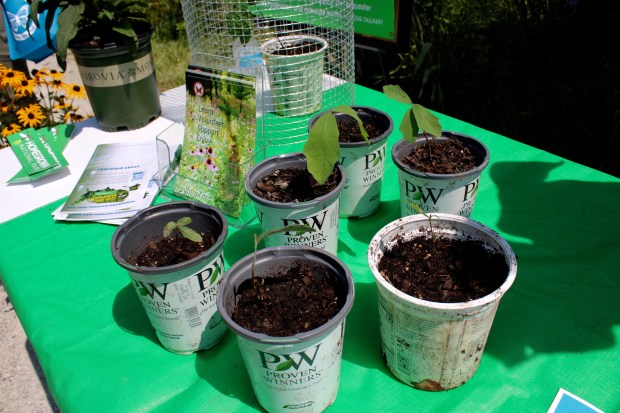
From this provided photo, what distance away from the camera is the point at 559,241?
3.97 ft

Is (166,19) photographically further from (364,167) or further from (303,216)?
(303,216)

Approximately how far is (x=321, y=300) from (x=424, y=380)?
0.85 ft

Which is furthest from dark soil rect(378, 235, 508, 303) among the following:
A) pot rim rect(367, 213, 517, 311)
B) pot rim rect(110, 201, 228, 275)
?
pot rim rect(110, 201, 228, 275)

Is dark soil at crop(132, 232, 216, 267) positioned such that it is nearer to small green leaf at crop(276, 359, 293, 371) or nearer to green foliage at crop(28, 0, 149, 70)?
small green leaf at crop(276, 359, 293, 371)

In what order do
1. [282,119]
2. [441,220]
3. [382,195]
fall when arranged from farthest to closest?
[282,119] → [382,195] → [441,220]

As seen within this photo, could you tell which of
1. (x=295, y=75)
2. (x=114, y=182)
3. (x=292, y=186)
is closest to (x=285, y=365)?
(x=292, y=186)

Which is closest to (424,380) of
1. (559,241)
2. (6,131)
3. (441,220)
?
(441,220)

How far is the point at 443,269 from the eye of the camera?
0.92 m

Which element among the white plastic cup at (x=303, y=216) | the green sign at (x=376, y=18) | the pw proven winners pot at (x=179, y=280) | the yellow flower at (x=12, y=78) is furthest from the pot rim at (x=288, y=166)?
the yellow flower at (x=12, y=78)

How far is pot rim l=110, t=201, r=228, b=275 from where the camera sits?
861 mm

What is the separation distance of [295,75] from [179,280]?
1060 mm

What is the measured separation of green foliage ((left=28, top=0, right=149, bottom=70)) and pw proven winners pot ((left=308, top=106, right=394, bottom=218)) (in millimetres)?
817

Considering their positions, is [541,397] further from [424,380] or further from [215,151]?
[215,151]

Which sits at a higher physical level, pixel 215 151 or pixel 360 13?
pixel 360 13
